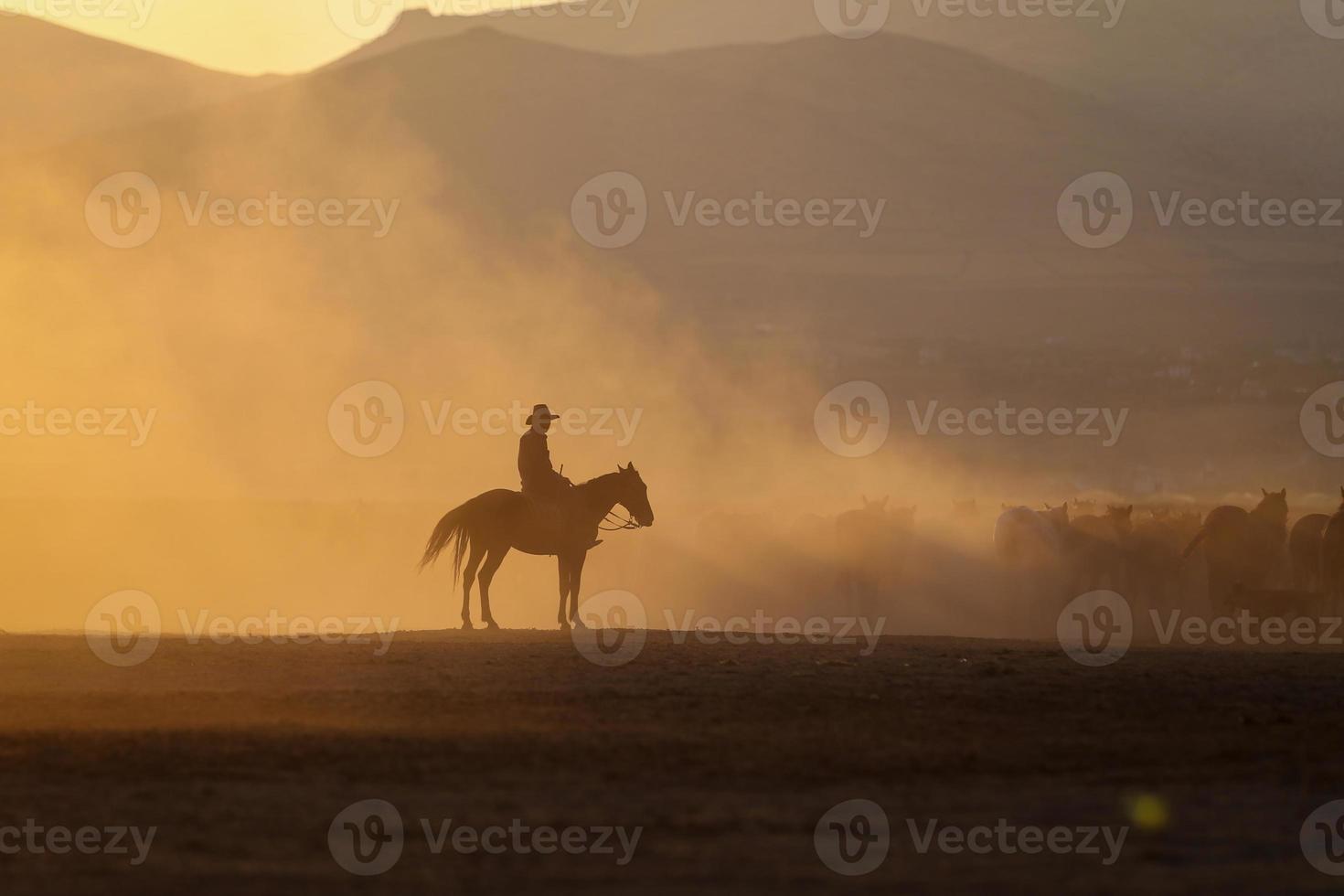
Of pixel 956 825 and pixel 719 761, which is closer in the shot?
pixel 956 825

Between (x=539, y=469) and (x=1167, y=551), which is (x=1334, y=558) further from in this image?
(x=539, y=469)

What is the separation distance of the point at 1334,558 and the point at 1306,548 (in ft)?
9.11

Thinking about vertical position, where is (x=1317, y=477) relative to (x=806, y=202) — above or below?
below

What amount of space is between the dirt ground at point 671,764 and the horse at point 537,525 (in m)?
3.44

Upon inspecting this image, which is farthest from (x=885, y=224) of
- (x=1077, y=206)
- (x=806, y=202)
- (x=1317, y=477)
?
(x=1317, y=477)

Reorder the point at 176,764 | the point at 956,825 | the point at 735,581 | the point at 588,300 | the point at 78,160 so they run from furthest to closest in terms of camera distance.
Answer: the point at 78,160 < the point at 588,300 < the point at 735,581 < the point at 176,764 < the point at 956,825

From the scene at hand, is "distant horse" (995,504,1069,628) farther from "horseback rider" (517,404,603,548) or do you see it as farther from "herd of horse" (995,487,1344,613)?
"horseback rider" (517,404,603,548)

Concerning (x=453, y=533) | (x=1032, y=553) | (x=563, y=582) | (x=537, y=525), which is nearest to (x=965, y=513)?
(x=1032, y=553)

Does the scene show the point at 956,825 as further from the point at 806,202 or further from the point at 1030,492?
the point at 806,202

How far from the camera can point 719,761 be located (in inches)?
513

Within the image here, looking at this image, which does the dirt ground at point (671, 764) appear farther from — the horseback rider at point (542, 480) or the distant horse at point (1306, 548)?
the distant horse at point (1306, 548)

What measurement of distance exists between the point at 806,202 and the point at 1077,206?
19.1 m

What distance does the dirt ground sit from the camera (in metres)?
9.98

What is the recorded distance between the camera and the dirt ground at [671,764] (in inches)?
393
